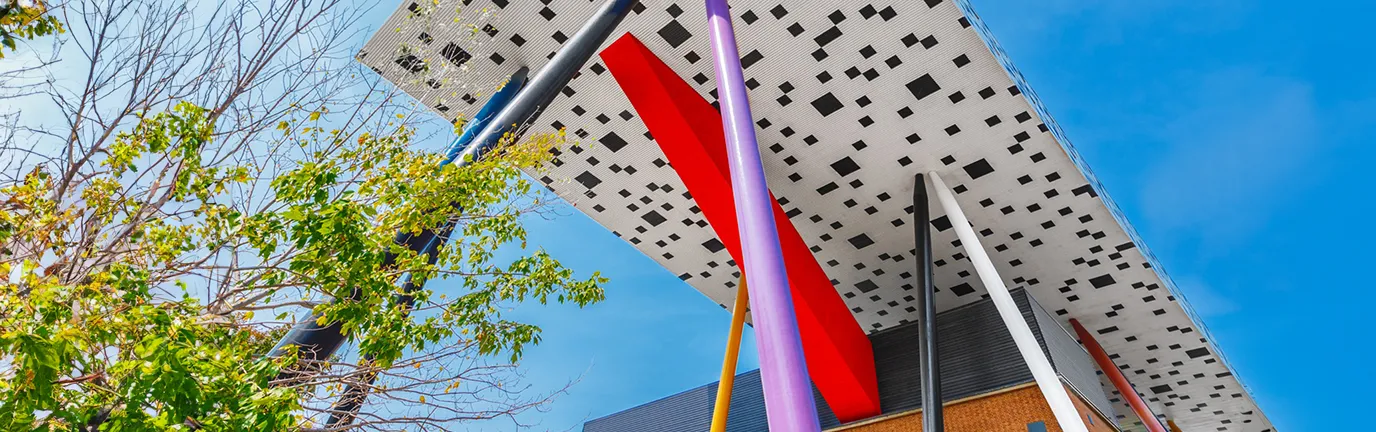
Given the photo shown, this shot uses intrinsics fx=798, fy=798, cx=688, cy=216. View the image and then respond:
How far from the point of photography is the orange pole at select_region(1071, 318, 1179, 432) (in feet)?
56.3

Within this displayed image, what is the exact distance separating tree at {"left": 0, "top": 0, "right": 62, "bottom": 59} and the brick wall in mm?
13481

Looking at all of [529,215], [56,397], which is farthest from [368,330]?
[529,215]

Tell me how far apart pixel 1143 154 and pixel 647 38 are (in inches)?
2427

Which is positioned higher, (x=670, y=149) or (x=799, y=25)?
(x=799, y=25)

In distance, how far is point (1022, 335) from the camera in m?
12.7

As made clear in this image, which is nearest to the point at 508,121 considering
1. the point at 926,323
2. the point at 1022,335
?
the point at 926,323

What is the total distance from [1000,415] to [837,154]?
5.40 metres

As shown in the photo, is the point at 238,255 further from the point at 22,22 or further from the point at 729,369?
the point at 729,369

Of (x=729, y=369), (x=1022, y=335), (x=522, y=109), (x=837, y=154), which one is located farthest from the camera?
(x=729, y=369)

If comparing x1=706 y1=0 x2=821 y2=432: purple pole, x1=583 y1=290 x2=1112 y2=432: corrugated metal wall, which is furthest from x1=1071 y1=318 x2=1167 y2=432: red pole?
x1=706 y1=0 x2=821 y2=432: purple pole

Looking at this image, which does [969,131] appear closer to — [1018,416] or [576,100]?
[1018,416]

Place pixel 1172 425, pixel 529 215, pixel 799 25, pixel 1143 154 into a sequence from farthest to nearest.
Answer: pixel 1143 154 < pixel 1172 425 < pixel 799 25 < pixel 529 215

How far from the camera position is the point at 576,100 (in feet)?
45.6

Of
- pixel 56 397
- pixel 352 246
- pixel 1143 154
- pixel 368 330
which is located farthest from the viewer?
pixel 1143 154
